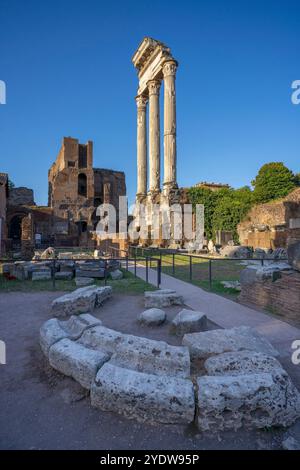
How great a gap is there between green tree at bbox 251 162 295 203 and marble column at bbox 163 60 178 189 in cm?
1756

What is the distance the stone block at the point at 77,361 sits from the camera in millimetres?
2514

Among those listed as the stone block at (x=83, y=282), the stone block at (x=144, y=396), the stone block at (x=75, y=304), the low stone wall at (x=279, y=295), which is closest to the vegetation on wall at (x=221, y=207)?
the stone block at (x=83, y=282)

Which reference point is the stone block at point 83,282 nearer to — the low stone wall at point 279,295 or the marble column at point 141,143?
the low stone wall at point 279,295

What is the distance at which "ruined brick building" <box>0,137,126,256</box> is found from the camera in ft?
98.6

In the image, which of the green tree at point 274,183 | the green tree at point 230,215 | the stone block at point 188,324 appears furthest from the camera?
the green tree at point 274,183

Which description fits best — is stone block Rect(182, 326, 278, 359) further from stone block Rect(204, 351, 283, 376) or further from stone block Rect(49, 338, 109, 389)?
stone block Rect(49, 338, 109, 389)

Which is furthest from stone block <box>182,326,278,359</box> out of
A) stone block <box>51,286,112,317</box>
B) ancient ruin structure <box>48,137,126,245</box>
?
ancient ruin structure <box>48,137,126,245</box>

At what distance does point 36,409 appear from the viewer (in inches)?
89.4

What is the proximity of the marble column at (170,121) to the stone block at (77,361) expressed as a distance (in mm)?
19131

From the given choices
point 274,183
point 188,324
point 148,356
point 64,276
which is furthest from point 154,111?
point 148,356

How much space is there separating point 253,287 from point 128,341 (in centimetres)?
375
